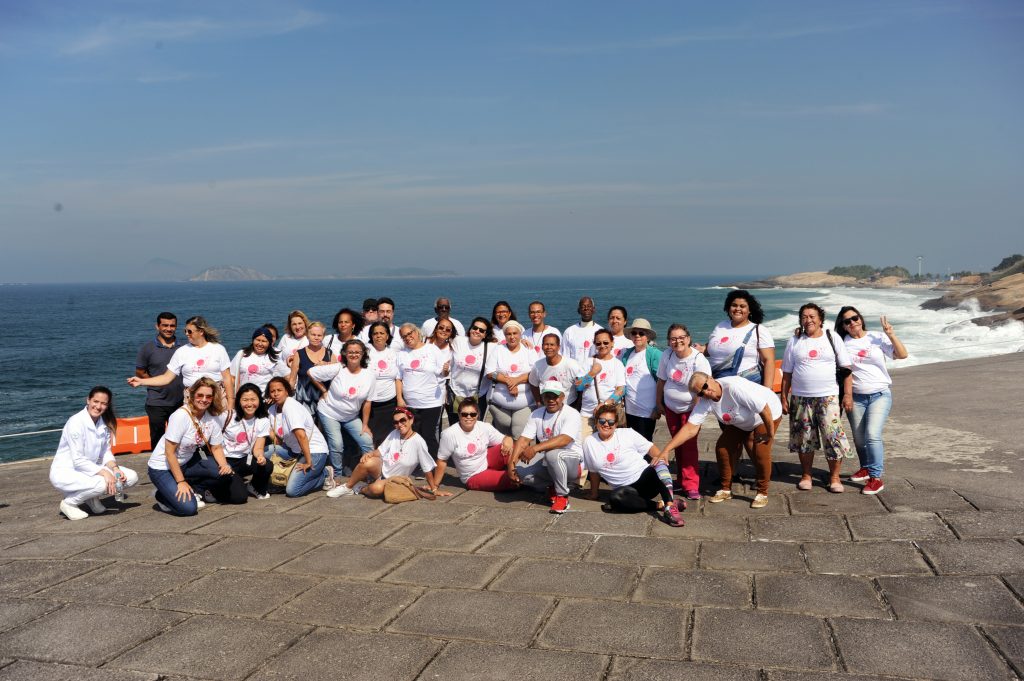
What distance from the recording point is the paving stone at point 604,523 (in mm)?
5793

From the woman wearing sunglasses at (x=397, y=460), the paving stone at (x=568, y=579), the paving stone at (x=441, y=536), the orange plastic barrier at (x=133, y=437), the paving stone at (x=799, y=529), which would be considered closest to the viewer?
the paving stone at (x=568, y=579)

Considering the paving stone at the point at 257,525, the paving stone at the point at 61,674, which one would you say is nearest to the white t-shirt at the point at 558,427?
the paving stone at the point at 257,525

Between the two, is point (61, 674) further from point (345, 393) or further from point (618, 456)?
point (618, 456)

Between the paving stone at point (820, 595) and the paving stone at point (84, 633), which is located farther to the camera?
the paving stone at point (820, 595)

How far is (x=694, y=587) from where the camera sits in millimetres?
4688

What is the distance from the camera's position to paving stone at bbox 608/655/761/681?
3.64 meters

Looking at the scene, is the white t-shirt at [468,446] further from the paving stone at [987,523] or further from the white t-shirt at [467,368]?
the paving stone at [987,523]

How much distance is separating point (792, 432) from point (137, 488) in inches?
248

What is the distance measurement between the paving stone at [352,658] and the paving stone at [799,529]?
107 inches

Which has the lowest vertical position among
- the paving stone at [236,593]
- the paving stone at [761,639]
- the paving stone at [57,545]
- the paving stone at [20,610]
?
the paving stone at [57,545]

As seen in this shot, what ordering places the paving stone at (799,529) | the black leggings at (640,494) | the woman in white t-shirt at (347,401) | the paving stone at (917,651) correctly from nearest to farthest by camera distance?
the paving stone at (917,651) → the paving stone at (799,529) → the black leggings at (640,494) → the woman in white t-shirt at (347,401)

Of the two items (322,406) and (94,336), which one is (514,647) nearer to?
(322,406)

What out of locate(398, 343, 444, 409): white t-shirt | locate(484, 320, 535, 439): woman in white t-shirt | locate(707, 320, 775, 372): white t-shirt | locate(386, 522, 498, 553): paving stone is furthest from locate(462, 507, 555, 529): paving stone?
locate(707, 320, 775, 372): white t-shirt

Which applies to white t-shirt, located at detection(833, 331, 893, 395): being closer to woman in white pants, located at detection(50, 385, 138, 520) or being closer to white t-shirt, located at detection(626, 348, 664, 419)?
white t-shirt, located at detection(626, 348, 664, 419)
